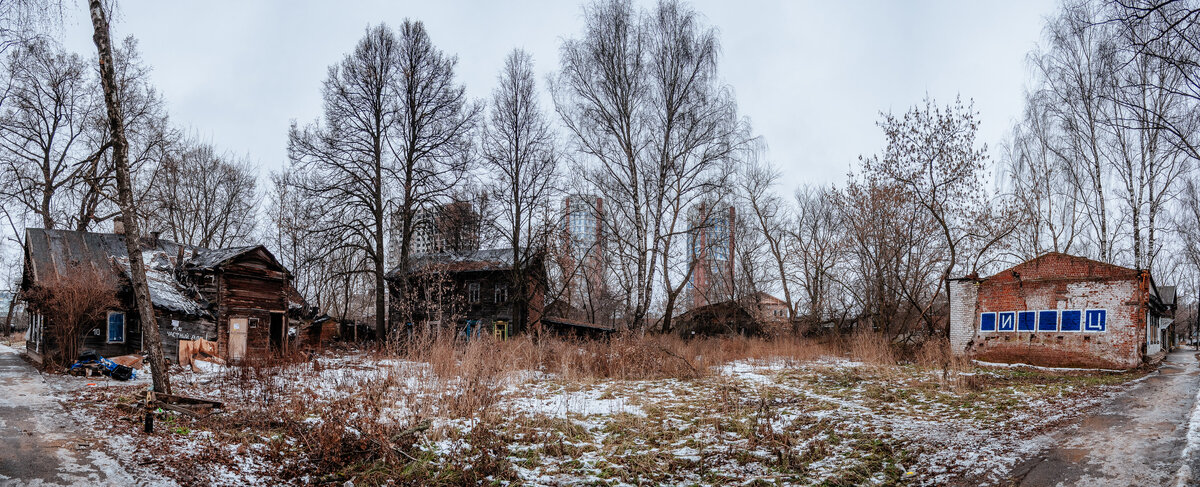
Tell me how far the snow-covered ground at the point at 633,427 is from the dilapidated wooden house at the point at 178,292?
6.60 meters

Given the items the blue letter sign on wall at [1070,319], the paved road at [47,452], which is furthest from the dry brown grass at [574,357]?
the paved road at [47,452]

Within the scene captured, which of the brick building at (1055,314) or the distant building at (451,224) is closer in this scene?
the brick building at (1055,314)

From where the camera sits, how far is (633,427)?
7953 mm

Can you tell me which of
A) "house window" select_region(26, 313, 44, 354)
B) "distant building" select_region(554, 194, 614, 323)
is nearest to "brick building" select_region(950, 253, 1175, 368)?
"distant building" select_region(554, 194, 614, 323)

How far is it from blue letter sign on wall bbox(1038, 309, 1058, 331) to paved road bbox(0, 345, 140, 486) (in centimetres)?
1909

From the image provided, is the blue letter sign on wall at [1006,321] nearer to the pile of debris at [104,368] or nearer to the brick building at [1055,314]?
the brick building at [1055,314]

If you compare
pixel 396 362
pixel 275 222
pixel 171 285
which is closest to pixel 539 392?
pixel 396 362

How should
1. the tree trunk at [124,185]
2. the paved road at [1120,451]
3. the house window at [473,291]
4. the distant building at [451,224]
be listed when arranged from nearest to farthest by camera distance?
the paved road at [1120,451] → the tree trunk at [124,185] → the distant building at [451,224] → the house window at [473,291]

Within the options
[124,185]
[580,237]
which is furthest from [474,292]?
[124,185]

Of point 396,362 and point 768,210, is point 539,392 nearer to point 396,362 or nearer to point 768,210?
point 396,362

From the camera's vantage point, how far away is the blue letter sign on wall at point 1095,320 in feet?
49.7

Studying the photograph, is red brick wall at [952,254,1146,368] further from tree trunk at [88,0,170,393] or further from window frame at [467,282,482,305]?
window frame at [467,282,482,305]

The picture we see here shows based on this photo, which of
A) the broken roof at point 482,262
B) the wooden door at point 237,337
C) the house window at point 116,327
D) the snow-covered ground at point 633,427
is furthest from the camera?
the broken roof at point 482,262

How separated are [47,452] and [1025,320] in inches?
781
